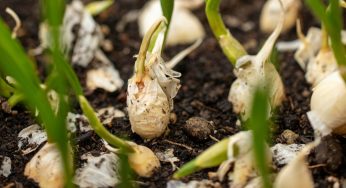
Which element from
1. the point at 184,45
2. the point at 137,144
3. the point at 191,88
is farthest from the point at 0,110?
the point at 184,45

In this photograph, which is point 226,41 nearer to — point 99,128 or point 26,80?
point 99,128

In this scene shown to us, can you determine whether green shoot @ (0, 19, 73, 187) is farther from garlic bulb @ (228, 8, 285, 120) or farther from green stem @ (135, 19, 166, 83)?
garlic bulb @ (228, 8, 285, 120)

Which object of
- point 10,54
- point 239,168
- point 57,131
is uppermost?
point 10,54

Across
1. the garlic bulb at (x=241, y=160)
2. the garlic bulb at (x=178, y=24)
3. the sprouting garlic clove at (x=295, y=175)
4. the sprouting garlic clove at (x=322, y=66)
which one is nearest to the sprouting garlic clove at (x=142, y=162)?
the garlic bulb at (x=241, y=160)

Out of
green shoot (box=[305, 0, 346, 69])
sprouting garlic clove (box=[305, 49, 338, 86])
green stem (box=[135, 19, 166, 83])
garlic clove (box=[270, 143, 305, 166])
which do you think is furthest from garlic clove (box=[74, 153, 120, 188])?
sprouting garlic clove (box=[305, 49, 338, 86])

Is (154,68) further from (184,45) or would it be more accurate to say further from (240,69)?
(184,45)
